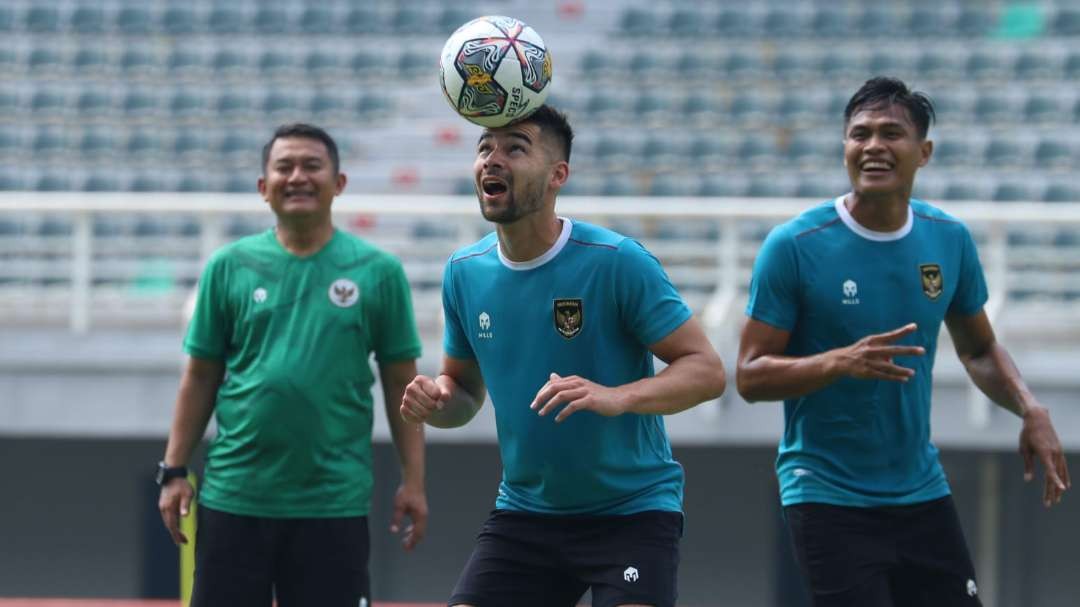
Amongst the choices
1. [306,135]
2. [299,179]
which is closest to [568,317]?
[299,179]

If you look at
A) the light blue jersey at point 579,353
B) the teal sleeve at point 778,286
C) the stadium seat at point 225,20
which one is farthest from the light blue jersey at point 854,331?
the stadium seat at point 225,20

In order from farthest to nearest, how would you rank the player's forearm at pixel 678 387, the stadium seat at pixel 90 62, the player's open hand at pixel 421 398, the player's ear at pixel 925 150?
the stadium seat at pixel 90 62 → the player's ear at pixel 925 150 → the player's open hand at pixel 421 398 → the player's forearm at pixel 678 387

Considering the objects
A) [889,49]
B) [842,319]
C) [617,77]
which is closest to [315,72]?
[617,77]

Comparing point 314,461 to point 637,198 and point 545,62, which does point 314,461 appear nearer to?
point 545,62

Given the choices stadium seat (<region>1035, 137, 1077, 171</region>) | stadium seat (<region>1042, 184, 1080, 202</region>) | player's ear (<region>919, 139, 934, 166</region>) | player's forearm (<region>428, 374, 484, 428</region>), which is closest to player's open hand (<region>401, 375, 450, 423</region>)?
player's forearm (<region>428, 374, 484, 428</region>)

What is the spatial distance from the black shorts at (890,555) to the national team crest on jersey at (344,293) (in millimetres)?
1536

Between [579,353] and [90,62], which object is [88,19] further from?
[579,353]

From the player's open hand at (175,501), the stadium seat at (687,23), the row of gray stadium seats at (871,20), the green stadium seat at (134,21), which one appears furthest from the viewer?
the green stadium seat at (134,21)

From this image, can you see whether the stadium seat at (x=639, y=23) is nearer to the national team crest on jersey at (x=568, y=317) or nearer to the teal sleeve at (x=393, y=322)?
the teal sleeve at (x=393, y=322)

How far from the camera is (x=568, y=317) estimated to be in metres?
3.77

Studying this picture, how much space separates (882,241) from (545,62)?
1071 mm

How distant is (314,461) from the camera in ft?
15.5

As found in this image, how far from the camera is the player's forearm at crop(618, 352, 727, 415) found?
3.55 meters

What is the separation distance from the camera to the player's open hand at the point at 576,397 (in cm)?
337
